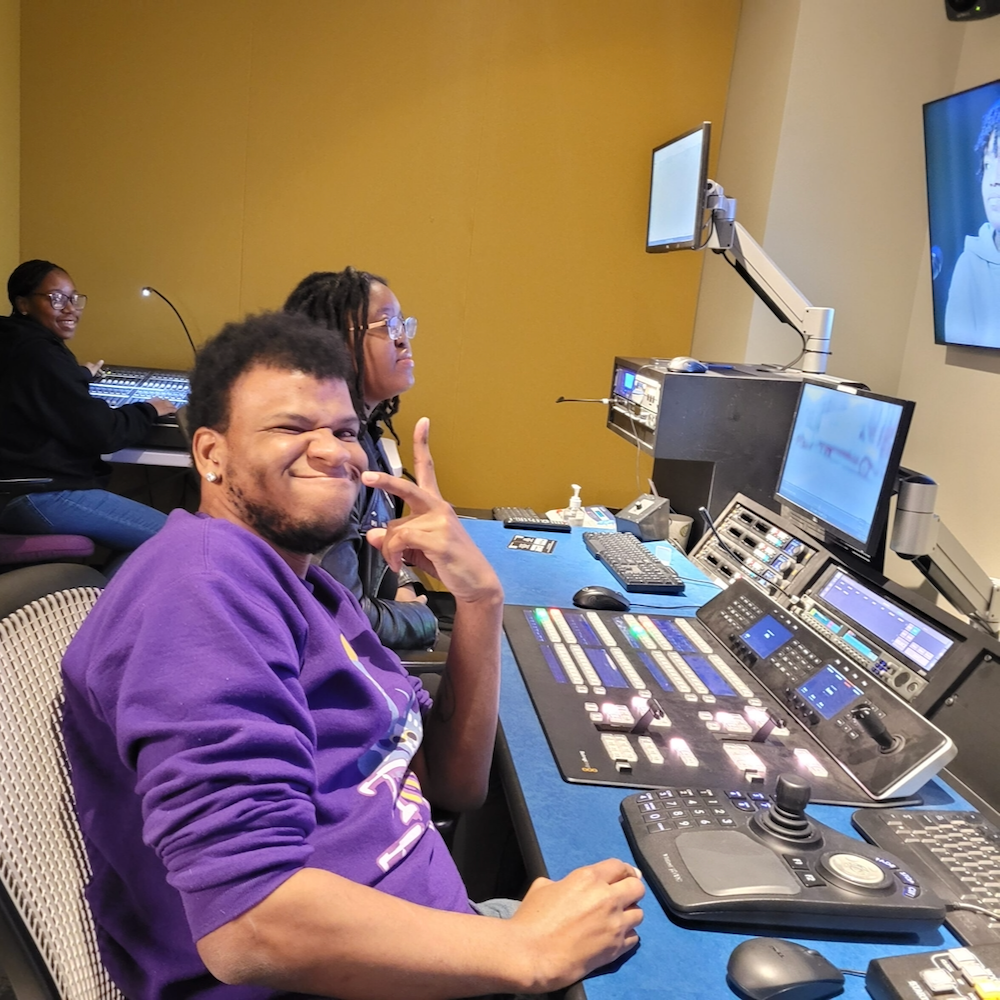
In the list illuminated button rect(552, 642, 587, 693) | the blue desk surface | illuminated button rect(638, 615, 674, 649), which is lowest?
the blue desk surface

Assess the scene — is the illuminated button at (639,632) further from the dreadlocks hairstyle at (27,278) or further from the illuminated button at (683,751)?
the dreadlocks hairstyle at (27,278)

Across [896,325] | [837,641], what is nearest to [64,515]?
[837,641]

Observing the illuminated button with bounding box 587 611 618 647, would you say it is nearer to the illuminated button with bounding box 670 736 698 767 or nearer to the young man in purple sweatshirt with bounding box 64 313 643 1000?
the illuminated button with bounding box 670 736 698 767

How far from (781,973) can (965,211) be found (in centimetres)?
236

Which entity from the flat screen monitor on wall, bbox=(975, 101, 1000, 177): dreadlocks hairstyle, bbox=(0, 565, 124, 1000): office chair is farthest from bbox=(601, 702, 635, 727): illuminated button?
bbox=(975, 101, 1000, 177): dreadlocks hairstyle

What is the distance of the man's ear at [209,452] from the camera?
99cm

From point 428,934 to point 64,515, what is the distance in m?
2.23

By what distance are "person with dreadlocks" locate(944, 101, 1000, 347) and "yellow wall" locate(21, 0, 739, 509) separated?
4.08 feet

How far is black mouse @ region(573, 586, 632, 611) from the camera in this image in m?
1.75

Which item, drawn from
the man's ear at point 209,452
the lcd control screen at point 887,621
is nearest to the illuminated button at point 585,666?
the lcd control screen at point 887,621

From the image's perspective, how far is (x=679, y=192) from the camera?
2.54m

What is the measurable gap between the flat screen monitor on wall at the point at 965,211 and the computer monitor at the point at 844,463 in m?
0.89

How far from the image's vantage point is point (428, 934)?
0.81 m

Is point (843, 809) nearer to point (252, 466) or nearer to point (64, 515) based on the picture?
point (252, 466)
